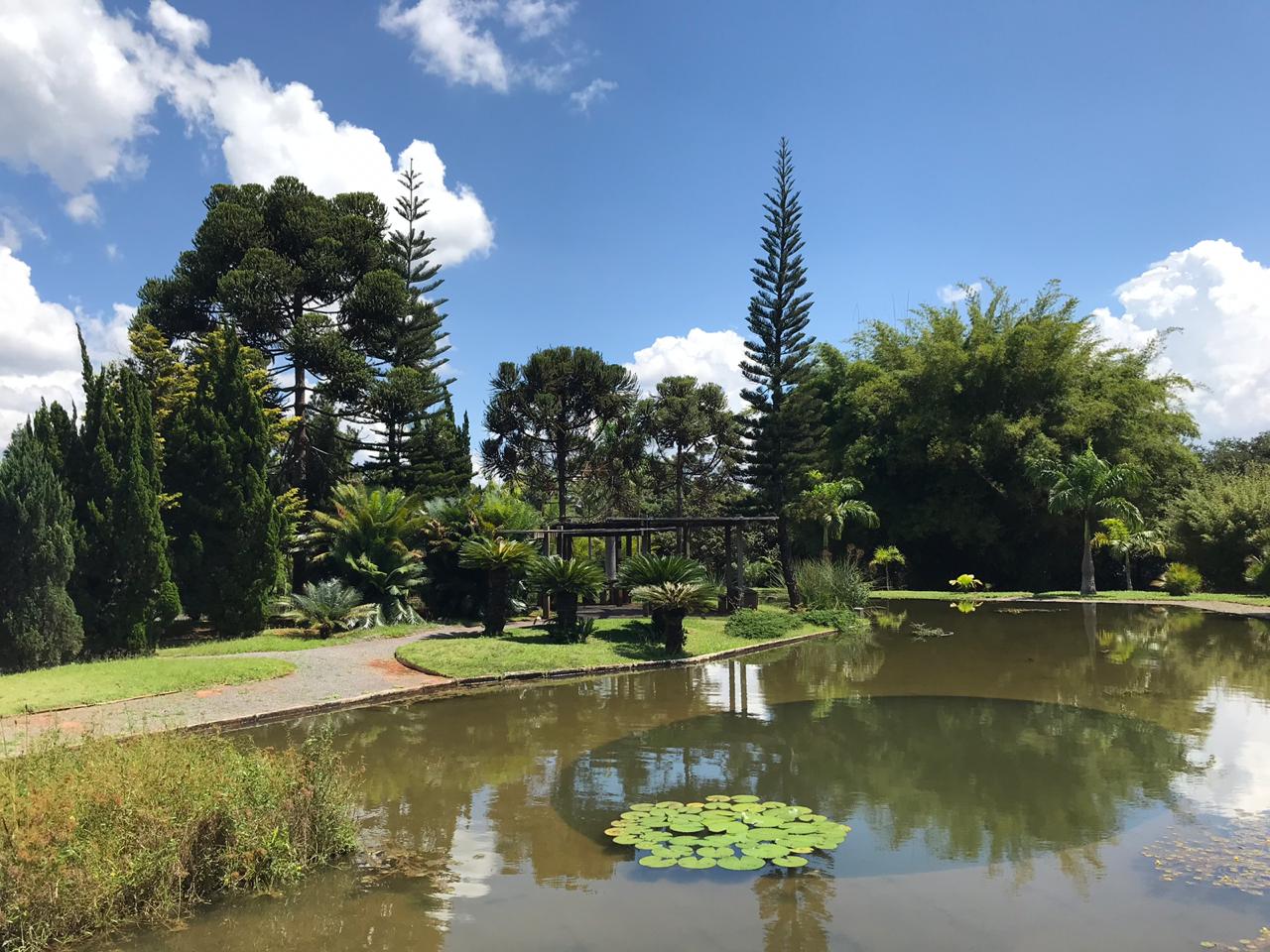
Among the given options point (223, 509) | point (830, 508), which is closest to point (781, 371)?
point (830, 508)

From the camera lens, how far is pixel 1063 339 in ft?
73.7

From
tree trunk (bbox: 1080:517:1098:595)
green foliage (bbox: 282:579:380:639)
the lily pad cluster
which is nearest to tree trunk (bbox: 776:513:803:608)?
tree trunk (bbox: 1080:517:1098:595)

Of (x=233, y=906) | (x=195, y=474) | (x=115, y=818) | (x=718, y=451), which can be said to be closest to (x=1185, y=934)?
(x=233, y=906)

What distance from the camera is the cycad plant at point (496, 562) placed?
1202cm

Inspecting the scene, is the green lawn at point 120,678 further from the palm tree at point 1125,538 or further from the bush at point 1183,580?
the bush at point 1183,580

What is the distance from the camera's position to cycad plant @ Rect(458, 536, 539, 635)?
12.0 m

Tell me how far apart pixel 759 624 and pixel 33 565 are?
10507mm

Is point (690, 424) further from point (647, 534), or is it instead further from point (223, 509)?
point (223, 509)

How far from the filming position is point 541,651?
11070 mm

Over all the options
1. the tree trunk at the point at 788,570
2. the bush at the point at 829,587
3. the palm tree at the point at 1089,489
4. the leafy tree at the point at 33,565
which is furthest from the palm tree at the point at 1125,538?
the leafy tree at the point at 33,565

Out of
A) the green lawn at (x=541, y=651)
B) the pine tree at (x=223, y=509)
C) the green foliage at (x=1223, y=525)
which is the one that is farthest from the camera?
the green foliage at (x=1223, y=525)

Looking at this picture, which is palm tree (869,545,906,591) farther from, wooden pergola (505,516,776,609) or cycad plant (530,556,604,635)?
cycad plant (530,556,604,635)

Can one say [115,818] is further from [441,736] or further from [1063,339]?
[1063,339]

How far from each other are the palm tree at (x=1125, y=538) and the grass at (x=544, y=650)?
12616 millimetres
